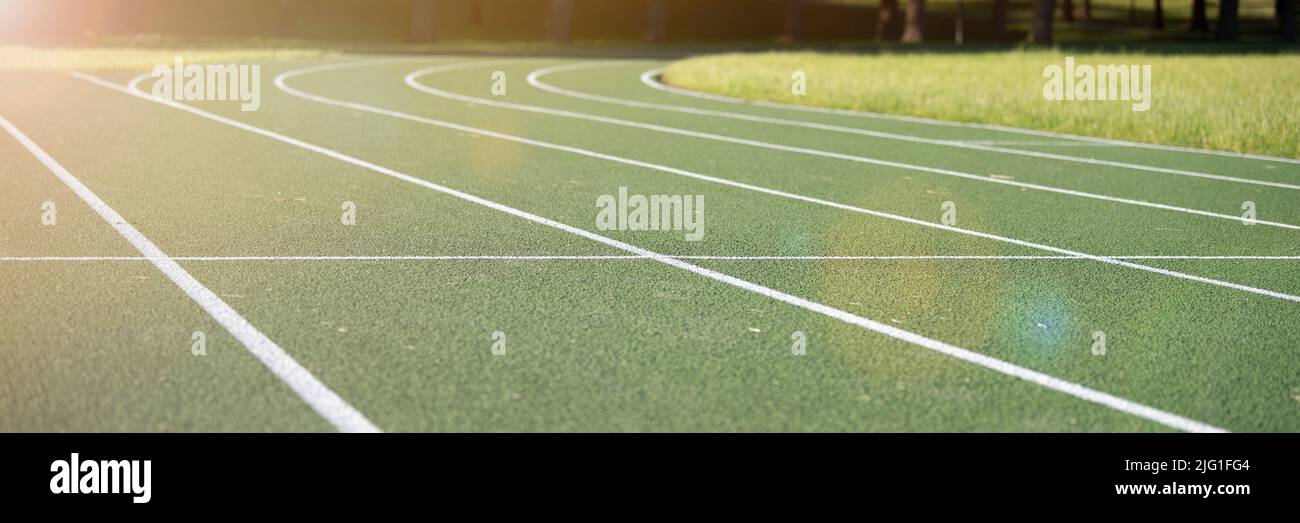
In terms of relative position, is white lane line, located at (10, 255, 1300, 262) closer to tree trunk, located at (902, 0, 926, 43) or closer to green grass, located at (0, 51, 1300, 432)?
green grass, located at (0, 51, 1300, 432)

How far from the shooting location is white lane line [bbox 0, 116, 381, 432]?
4.81m

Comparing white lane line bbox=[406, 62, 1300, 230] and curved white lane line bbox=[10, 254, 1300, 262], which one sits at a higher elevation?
curved white lane line bbox=[10, 254, 1300, 262]

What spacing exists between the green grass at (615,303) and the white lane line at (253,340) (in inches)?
2.6

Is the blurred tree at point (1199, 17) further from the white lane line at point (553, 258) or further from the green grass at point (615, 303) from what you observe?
the white lane line at point (553, 258)

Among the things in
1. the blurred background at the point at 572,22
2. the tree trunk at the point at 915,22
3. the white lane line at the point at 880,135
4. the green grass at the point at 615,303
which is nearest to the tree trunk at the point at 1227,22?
the blurred background at the point at 572,22

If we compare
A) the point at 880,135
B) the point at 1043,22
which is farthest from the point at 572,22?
the point at 880,135

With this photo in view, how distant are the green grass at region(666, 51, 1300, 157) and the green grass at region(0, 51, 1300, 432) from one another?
9.34 ft

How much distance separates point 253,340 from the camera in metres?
5.77

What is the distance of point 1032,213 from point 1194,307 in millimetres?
3167

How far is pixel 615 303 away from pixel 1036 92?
1454cm

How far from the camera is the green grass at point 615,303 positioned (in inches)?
195

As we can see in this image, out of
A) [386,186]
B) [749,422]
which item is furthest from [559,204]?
[749,422]

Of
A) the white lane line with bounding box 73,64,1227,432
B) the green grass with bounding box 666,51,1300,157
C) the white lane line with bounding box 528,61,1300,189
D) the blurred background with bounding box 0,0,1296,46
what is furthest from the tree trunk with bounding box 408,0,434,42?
the white lane line with bounding box 73,64,1227,432
